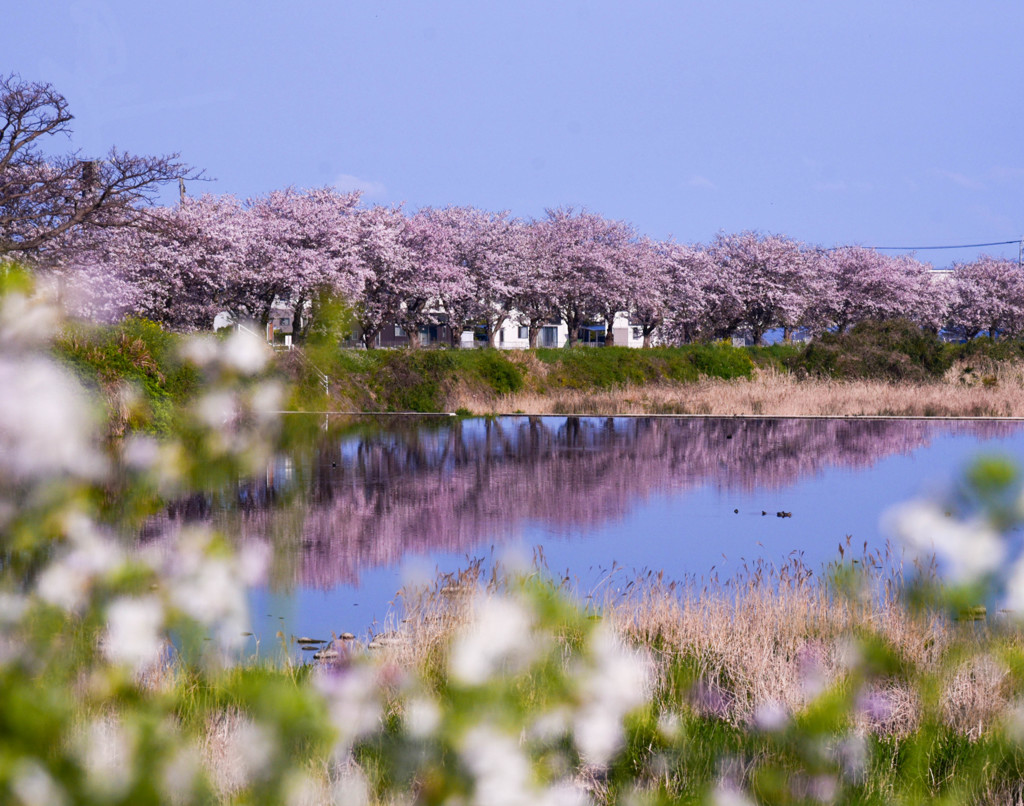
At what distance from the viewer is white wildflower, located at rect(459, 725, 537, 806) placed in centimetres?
198

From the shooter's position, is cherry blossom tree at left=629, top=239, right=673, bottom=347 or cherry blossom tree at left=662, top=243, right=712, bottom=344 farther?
cherry blossom tree at left=662, top=243, right=712, bottom=344

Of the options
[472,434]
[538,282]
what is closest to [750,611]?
[472,434]

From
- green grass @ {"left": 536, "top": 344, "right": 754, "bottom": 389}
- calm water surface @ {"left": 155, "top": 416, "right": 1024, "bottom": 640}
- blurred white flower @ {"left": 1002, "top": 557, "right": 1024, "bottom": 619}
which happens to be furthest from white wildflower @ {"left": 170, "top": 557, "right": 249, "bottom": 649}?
green grass @ {"left": 536, "top": 344, "right": 754, "bottom": 389}

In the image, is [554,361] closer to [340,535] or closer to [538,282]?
[538,282]

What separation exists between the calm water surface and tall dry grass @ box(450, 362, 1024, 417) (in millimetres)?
5531

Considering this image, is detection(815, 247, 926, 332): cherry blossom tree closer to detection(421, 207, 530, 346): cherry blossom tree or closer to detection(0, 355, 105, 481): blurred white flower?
detection(421, 207, 530, 346): cherry blossom tree

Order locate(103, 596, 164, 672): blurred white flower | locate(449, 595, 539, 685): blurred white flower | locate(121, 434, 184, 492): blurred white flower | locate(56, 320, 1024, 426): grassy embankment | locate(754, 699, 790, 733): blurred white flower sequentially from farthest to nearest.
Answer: locate(56, 320, 1024, 426): grassy embankment < locate(754, 699, 790, 733): blurred white flower < locate(121, 434, 184, 492): blurred white flower < locate(103, 596, 164, 672): blurred white flower < locate(449, 595, 539, 685): blurred white flower

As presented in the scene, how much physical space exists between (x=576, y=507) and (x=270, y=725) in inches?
525

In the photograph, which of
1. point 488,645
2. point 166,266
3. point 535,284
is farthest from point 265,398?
point 535,284

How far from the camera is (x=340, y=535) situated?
1277 centimetres

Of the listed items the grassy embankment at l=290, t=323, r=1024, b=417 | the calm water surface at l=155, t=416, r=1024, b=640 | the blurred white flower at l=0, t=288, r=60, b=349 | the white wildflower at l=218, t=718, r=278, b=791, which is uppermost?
the blurred white flower at l=0, t=288, r=60, b=349

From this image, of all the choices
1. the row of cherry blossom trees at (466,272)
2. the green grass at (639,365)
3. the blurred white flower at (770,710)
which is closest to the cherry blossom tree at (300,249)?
the row of cherry blossom trees at (466,272)

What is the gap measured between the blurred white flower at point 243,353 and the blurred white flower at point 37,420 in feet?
1.21

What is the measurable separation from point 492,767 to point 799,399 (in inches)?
1377
